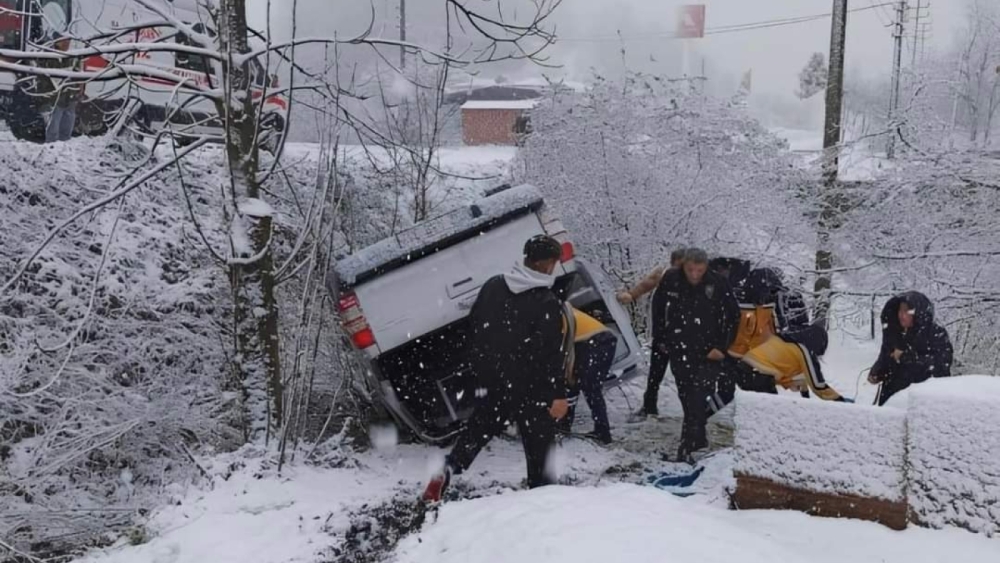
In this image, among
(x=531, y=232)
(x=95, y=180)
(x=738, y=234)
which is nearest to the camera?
(x=531, y=232)

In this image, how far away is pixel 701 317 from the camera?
5.65 m

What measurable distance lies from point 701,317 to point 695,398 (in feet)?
1.91

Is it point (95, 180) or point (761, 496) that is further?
point (95, 180)

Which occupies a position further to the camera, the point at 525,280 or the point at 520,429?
the point at 520,429

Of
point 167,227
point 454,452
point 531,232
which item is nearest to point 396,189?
point 167,227

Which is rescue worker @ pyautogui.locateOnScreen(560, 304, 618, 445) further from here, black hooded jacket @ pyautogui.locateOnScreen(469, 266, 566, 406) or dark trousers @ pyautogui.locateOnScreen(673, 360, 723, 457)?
black hooded jacket @ pyautogui.locateOnScreen(469, 266, 566, 406)

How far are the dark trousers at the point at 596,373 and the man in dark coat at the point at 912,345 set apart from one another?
1954mm

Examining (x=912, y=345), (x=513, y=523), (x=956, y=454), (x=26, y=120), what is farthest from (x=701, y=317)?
(x=26, y=120)

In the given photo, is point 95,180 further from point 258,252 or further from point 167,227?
point 258,252

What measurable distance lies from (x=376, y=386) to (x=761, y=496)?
298 centimetres

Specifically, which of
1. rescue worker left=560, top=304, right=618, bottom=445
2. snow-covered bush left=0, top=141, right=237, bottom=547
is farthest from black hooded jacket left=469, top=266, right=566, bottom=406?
snow-covered bush left=0, top=141, right=237, bottom=547

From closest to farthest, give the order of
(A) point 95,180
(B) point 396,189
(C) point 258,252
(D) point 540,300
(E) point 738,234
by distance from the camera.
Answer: (D) point 540,300, (C) point 258,252, (A) point 95,180, (B) point 396,189, (E) point 738,234

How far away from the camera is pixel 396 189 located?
974 cm

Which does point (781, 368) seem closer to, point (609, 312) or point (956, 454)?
point (609, 312)
